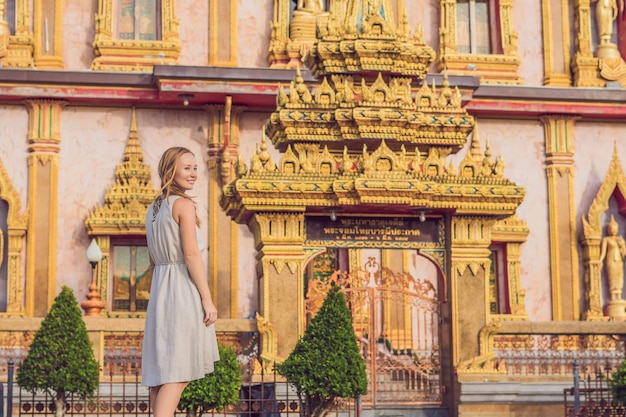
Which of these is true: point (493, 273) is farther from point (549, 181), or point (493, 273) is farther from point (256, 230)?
point (256, 230)

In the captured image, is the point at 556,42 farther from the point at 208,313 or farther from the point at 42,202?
the point at 208,313

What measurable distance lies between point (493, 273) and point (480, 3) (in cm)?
598

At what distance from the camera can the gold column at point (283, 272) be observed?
17781mm

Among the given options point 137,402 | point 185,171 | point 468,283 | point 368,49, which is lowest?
point 137,402

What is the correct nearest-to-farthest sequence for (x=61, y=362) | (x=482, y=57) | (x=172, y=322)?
(x=172, y=322) < (x=61, y=362) < (x=482, y=57)

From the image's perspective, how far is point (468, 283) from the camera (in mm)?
18266

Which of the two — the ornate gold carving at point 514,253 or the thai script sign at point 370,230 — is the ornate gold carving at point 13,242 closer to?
the thai script sign at point 370,230

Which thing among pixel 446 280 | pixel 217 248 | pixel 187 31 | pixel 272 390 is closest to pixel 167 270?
pixel 272 390

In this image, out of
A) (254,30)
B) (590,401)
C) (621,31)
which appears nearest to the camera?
(590,401)

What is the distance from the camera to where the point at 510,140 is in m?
26.8

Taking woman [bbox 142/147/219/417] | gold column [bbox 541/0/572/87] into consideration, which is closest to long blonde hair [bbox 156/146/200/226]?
woman [bbox 142/147/219/417]

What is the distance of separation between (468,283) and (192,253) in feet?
32.5

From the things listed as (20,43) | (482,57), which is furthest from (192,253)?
(482,57)

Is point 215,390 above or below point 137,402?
above
